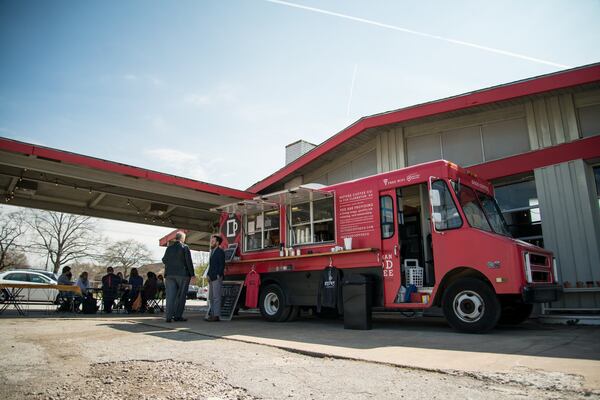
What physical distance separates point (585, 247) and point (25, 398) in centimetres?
970

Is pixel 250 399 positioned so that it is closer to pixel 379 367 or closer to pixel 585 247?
pixel 379 367

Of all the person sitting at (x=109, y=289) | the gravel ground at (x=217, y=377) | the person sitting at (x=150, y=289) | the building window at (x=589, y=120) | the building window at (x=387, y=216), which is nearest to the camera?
the gravel ground at (x=217, y=377)

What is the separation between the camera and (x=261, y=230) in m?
10.6

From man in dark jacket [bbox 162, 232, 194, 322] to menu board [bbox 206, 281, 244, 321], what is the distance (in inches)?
43.2

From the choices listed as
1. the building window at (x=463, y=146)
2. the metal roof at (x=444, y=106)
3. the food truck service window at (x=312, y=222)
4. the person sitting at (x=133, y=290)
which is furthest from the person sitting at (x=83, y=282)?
the building window at (x=463, y=146)

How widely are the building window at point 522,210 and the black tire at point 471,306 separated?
352cm

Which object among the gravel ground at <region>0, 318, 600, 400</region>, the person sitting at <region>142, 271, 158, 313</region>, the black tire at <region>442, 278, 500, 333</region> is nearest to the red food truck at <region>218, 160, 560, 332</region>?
the black tire at <region>442, 278, 500, 333</region>

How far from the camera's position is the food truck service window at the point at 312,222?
9125mm

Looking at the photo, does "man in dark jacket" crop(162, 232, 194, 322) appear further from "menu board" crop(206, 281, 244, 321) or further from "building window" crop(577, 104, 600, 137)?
"building window" crop(577, 104, 600, 137)

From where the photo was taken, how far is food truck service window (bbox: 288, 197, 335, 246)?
29.9 ft

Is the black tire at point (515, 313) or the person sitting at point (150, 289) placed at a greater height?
the person sitting at point (150, 289)

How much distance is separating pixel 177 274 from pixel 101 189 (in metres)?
6.32

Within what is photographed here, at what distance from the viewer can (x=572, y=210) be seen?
345 inches

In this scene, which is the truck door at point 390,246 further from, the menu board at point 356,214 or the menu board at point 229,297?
the menu board at point 229,297
